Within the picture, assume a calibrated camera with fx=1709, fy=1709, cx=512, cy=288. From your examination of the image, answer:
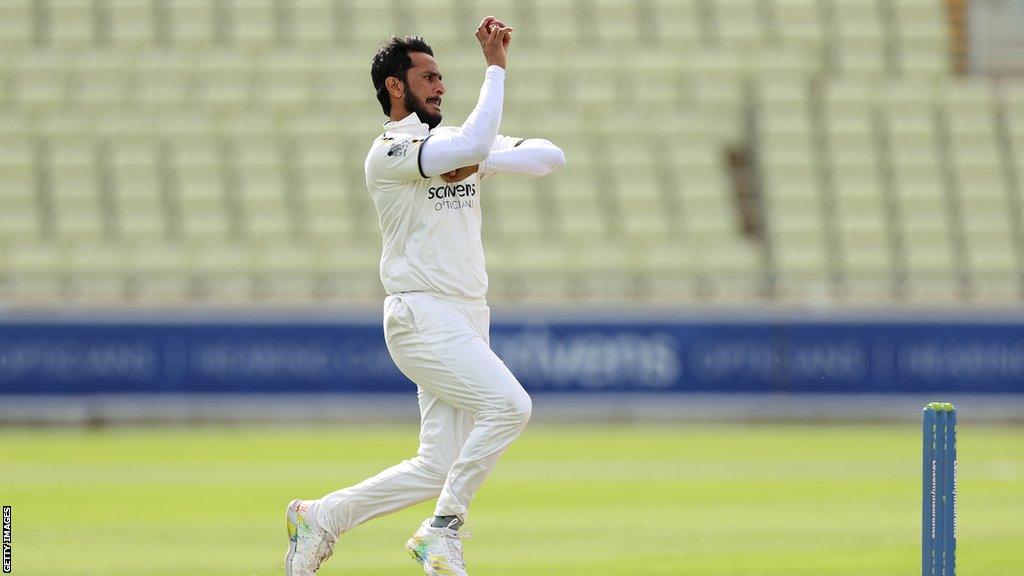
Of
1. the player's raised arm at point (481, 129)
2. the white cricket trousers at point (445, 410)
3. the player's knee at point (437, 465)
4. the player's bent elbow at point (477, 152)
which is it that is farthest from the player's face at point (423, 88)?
the player's knee at point (437, 465)

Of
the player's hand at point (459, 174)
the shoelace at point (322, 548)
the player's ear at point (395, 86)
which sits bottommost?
the shoelace at point (322, 548)

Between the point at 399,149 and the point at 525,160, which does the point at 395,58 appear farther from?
the point at 525,160

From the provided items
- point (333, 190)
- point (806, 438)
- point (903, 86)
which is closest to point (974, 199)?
point (903, 86)

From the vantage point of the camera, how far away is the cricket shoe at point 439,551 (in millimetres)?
6293

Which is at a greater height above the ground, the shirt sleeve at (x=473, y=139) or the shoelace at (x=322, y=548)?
the shirt sleeve at (x=473, y=139)

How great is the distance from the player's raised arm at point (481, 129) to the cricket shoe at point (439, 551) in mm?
1328

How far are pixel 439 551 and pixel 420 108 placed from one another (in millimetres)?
Result: 1686

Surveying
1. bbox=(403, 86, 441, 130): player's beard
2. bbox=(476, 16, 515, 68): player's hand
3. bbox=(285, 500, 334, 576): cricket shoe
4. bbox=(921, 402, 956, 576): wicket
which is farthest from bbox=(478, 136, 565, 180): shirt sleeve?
bbox=(921, 402, 956, 576): wicket

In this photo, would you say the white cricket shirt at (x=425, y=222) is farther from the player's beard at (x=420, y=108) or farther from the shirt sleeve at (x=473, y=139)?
the shirt sleeve at (x=473, y=139)

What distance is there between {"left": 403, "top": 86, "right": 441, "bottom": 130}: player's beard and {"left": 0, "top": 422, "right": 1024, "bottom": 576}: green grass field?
2.22 metres

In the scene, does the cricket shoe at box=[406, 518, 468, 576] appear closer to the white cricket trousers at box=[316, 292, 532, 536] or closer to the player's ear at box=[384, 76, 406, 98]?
the white cricket trousers at box=[316, 292, 532, 536]

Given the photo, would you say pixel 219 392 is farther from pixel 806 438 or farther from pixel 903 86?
pixel 903 86

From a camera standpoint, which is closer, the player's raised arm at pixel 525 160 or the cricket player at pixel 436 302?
the cricket player at pixel 436 302

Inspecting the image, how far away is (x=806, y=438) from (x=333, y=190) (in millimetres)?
6197
